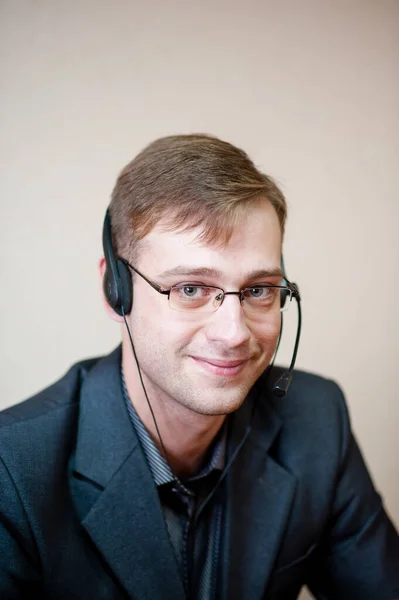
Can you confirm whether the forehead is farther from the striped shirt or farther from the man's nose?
the striped shirt

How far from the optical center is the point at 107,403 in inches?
54.0

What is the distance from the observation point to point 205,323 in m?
1.23

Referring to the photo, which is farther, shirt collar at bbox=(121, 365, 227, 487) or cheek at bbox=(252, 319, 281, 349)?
shirt collar at bbox=(121, 365, 227, 487)

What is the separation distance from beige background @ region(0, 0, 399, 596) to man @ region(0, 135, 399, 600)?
49cm

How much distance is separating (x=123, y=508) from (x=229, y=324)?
446 mm

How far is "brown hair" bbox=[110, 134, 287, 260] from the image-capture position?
1.22 meters

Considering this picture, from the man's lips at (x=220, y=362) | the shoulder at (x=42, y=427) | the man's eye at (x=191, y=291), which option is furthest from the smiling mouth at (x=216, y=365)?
the shoulder at (x=42, y=427)

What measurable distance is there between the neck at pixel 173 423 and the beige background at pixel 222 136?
23.1 inches

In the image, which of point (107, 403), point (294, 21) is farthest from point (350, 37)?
point (107, 403)

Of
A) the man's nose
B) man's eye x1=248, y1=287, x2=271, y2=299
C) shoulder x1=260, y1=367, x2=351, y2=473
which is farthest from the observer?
shoulder x1=260, y1=367, x2=351, y2=473

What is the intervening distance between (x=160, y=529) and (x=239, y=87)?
56.5 inches

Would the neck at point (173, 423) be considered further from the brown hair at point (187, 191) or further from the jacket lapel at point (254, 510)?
the brown hair at point (187, 191)

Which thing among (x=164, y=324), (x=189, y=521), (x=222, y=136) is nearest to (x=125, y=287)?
(x=164, y=324)

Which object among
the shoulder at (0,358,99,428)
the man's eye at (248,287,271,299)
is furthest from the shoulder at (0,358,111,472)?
the man's eye at (248,287,271,299)
